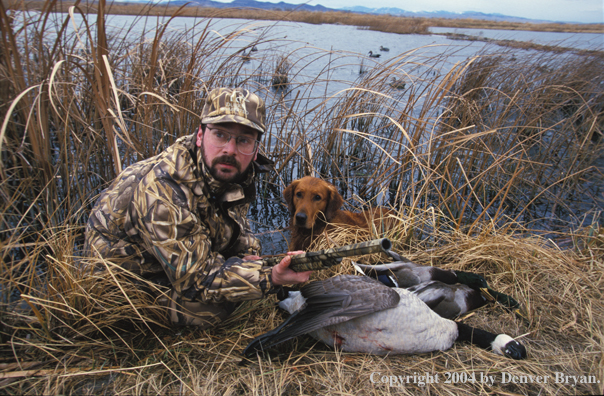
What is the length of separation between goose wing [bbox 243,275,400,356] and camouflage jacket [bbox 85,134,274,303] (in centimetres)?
32

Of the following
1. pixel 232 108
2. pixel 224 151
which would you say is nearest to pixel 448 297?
pixel 224 151

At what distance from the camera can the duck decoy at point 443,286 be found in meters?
2.83

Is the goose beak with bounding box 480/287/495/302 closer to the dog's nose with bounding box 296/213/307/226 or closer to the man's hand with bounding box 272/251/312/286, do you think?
the man's hand with bounding box 272/251/312/286

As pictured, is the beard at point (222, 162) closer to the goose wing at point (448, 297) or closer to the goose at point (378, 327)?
the goose at point (378, 327)

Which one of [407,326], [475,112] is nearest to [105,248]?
[407,326]

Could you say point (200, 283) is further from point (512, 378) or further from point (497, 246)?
point (497, 246)

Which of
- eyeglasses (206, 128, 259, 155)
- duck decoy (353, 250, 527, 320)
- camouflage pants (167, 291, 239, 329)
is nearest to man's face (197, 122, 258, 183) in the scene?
eyeglasses (206, 128, 259, 155)

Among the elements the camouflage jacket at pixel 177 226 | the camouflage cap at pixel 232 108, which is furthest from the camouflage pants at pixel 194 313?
the camouflage cap at pixel 232 108

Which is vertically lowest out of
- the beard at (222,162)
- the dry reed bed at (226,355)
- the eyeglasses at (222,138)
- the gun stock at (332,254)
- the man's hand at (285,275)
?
the dry reed bed at (226,355)

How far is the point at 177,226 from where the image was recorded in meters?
2.16

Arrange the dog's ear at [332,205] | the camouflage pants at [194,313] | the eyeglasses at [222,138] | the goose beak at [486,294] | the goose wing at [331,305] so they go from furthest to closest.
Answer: the dog's ear at [332,205] → the goose beak at [486,294] → the camouflage pants at [194,313] → the goose wing at [331,305] → the eyeglasses at [222,138]

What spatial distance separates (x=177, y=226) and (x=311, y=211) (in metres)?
1.89

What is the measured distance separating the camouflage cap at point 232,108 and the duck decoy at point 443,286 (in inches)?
55.6

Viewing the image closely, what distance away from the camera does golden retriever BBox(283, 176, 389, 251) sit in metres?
3.86
